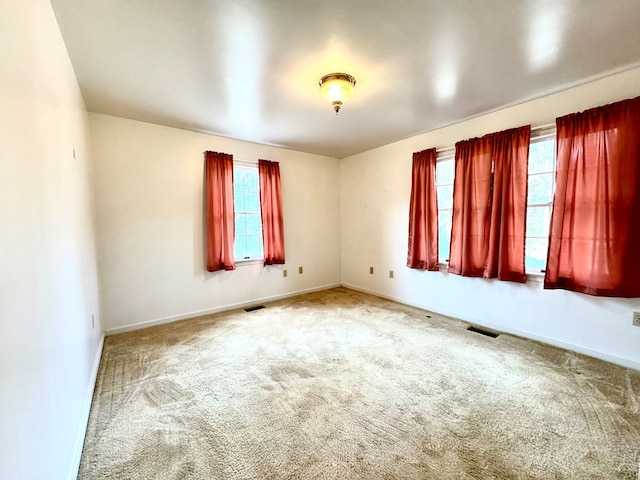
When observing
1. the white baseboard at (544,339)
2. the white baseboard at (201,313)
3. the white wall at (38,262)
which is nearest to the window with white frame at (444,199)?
the white baseboard at (544,339)

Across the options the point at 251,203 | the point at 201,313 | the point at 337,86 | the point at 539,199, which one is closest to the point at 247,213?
the point at 251,203

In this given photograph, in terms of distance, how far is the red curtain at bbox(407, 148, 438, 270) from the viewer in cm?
374

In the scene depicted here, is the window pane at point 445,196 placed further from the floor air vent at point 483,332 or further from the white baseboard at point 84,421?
the white baseboard at point 84,421

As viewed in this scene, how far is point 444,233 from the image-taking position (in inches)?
147

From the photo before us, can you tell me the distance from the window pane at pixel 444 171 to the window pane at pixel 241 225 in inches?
112

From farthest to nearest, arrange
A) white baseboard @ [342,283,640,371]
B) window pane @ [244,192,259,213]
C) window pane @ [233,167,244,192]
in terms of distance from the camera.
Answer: window pane @ [244,192,259,213] → window pane @ [233,167,244,192] → white baseboard @ [342,283,640,371]

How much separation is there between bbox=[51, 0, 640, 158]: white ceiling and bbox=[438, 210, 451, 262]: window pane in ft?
4.13

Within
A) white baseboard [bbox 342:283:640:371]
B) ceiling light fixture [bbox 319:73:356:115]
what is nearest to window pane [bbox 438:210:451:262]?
white baseboard [bbox 342:283:640:371]

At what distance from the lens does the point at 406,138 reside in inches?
161

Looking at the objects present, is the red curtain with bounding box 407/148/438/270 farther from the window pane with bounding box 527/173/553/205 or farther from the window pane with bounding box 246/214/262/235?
the window pane with bounding box 246/214/262/235

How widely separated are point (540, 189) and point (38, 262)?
156 inches

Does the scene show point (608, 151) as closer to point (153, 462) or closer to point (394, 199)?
point (394, 199)

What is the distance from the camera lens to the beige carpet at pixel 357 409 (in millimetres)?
1440

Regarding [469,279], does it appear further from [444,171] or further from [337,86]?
[337,86]
